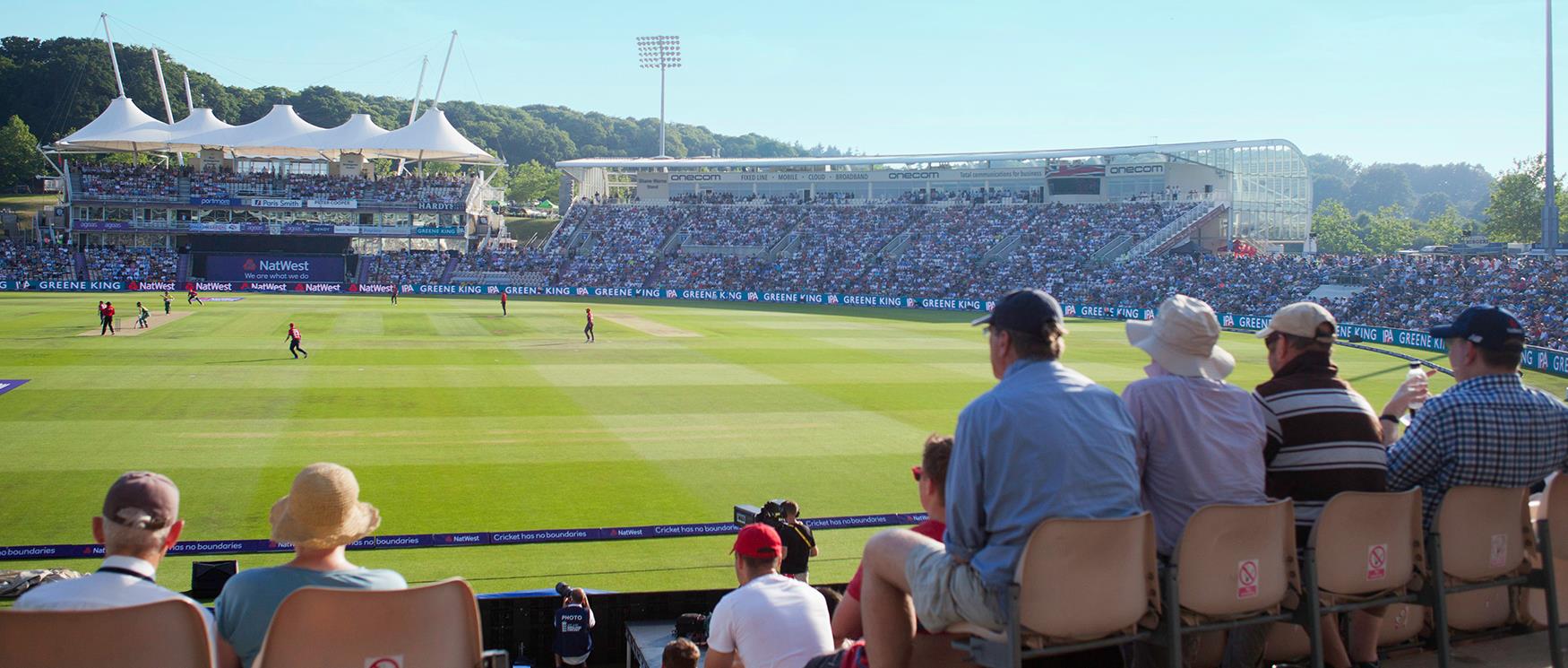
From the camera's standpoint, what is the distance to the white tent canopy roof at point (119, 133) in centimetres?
8556

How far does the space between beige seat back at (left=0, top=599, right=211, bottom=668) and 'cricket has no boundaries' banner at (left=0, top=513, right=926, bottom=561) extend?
9.27m

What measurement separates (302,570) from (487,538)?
→ 980 centimetres

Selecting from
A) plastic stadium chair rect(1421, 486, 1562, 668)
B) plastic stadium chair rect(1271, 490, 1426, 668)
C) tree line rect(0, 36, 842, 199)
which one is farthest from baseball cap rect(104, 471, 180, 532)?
tree line rect(0, 36, 842, 199)

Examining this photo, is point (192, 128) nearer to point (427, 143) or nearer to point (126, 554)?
point (427, 143)

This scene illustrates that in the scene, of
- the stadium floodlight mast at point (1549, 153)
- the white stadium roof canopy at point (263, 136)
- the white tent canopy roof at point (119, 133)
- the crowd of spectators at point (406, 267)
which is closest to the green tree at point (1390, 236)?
the stadium floodlight mast at point (1549, 153)

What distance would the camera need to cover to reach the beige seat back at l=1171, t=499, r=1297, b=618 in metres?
4.66

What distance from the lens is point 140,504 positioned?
405cm

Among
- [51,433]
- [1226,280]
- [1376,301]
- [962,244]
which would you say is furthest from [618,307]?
[51,433]

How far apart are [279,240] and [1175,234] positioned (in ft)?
206

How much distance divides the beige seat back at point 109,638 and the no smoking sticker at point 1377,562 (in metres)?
4.73

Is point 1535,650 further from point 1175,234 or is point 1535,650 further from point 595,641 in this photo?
point 1175,234

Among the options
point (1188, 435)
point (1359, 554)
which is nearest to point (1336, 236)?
point (1359, 554)

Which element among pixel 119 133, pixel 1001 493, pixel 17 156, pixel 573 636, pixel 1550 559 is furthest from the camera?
pixel 17 156

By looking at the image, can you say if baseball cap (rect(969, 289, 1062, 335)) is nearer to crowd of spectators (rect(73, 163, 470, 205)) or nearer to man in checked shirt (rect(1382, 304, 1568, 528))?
man in checked shirt (rect(1382, 304, 1568, 528))
